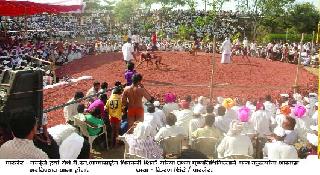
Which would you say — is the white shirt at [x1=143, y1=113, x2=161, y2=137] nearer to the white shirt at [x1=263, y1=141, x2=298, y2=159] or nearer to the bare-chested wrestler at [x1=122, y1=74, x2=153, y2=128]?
the bare-chested wrestler at [x1=122, y1=74, x2=153, y2=128]

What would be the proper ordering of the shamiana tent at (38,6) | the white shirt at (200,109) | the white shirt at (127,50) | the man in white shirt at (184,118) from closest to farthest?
1. the man in white shirt at (184,118)
2. the white shirt at (200,109)
3. the shamiana tent at (38,6)
4. the white shirt at (127,50)

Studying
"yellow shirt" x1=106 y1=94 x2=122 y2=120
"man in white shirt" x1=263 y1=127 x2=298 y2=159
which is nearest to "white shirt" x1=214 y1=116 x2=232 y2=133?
"man in white shirt" x1=263 y1=127 x2=298 y2=159

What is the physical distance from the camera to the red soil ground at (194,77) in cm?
1348

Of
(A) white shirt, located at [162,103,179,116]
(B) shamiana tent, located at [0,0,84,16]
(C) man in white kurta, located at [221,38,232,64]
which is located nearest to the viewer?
(A) white shirt, located at [162,103,179,116]

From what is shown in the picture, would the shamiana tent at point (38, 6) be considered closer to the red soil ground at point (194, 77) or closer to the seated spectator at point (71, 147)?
the red soil ground at point (194, 77)

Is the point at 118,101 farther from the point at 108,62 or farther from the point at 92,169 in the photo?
the point at 108,62

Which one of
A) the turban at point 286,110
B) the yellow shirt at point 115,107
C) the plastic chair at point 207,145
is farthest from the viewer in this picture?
the yellow shirt at point 115,107

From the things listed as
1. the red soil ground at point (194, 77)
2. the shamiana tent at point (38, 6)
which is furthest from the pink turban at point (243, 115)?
the shamiana tent at point (38, 6)

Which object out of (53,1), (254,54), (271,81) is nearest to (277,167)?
(53,1)

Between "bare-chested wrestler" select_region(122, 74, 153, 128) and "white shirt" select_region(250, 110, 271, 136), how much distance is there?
6.49 feet

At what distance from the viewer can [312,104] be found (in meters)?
9.27

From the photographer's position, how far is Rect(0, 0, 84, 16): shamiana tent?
12.7 metres

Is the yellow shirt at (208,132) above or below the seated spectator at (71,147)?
below

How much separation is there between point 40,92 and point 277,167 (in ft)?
10.1
